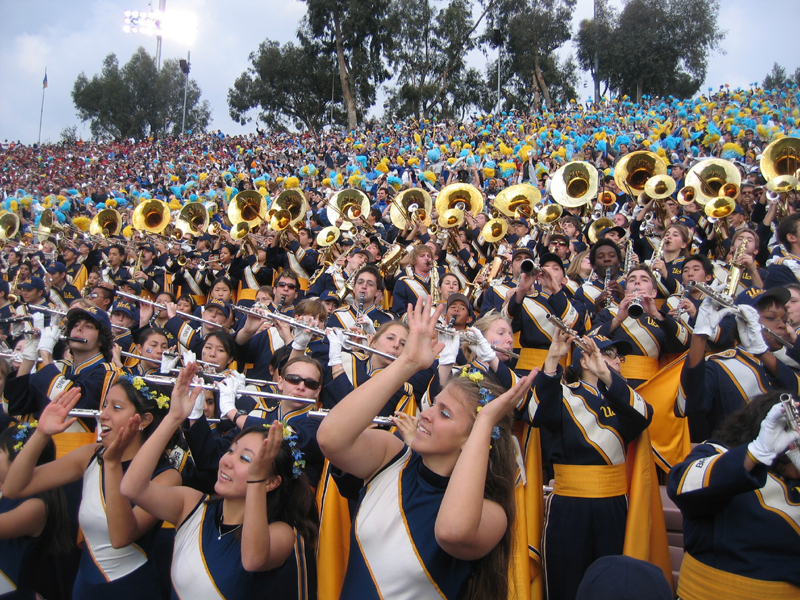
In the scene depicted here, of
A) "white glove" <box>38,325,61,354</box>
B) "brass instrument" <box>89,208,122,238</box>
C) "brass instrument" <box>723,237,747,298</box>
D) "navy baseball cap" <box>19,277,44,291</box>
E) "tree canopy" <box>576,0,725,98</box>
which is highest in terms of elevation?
"tree canopy" <box>576,0,725,98</box>

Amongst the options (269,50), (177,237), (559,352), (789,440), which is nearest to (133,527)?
(559,352)

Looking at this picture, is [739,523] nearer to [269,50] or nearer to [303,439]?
[303,439]

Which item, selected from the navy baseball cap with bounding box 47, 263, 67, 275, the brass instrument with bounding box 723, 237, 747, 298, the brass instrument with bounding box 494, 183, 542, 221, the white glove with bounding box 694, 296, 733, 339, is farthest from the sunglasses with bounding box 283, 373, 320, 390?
the navy baseball cap with bounding box 47, 263, 67, 275

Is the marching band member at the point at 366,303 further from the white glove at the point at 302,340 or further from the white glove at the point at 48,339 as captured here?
the white glove at the point at 48,339

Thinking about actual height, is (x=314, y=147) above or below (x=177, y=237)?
above

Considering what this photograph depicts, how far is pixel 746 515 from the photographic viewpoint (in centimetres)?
251

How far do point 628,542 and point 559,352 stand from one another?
1165mm

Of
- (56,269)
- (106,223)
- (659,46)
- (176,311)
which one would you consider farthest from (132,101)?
(176,311)

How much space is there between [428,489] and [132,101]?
65.6 metres

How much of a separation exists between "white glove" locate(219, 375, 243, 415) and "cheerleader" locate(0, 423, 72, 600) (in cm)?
102

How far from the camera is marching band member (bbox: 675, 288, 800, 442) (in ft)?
11.9

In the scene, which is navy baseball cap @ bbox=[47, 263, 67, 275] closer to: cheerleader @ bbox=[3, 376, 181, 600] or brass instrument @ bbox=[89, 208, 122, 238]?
brass instrument @ bbox=[89, 208, 122, 238]

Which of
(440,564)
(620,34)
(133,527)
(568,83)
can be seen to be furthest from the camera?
(568,83)

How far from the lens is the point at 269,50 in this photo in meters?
47.1
